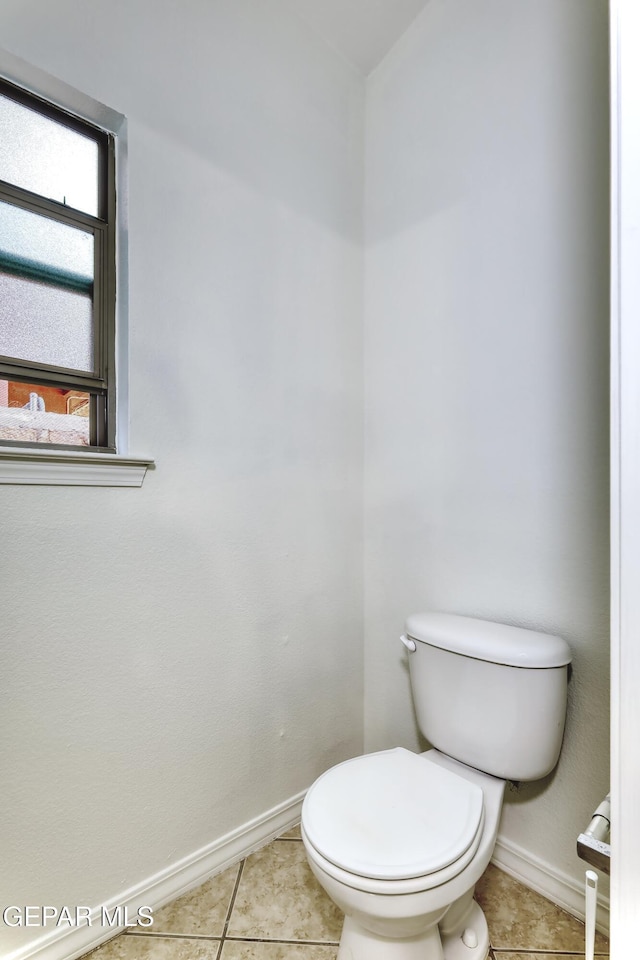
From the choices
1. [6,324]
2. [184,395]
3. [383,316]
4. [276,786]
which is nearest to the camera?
[6,324]

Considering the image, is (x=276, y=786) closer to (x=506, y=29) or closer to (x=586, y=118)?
(x=586, y=118)

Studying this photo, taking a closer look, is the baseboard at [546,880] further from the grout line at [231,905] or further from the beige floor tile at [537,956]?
the grout line at [231,905]

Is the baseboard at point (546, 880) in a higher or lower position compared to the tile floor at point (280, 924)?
higher

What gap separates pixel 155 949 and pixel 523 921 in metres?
0.88

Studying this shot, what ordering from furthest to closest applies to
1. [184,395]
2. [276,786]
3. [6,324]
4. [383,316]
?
1. [383,316]
2. [276,786]
3. [184,395]
4. [6,324]

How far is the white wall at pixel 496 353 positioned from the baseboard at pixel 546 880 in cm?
1

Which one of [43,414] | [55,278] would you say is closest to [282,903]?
[43,414]

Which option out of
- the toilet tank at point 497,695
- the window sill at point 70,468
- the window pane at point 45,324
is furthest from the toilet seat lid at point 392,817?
the window pane at point 45,324

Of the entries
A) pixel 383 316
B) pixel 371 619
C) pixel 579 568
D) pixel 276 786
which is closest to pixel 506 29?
pixel 383 316

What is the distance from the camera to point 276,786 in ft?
4.87

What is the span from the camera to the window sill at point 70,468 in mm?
1012

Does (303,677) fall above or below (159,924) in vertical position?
above

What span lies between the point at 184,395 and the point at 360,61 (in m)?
1.42

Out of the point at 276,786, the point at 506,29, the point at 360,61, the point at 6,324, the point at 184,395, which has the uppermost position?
the point at 360,61
